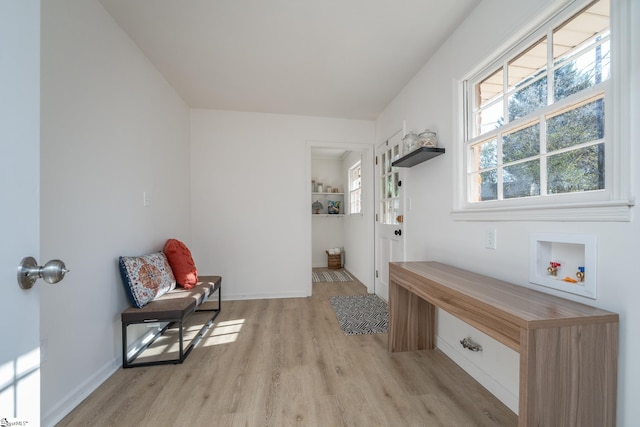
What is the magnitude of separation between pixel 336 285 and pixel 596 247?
3.28 metres

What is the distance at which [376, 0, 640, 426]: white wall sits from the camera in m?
0.96

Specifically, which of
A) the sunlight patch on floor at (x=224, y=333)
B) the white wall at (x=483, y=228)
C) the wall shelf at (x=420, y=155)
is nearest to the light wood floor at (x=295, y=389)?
the sunlight patch on floor at (x=224, y=333)

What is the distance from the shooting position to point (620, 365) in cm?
98

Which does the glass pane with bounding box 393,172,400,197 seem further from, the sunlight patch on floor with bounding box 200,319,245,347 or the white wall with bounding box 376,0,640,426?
the sunlight patch on floor with bounding box 200,319,245,347

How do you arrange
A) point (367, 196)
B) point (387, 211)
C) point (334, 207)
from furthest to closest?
point (334, 207), point (367, 196), point (387, 211)

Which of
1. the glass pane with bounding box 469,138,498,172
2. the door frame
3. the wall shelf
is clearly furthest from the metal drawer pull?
the door frame

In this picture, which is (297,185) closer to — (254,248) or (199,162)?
(254,248)

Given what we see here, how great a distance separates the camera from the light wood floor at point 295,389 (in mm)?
1376

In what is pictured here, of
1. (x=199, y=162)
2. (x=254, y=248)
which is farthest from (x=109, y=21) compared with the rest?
(x=254, y=248)

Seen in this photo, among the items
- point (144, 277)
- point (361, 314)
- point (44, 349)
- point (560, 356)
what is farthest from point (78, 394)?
point (560, 356)

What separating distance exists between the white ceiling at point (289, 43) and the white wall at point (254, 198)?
1.64 feet

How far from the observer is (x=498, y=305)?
1.07 meters

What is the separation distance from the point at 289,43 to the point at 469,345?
262 cm

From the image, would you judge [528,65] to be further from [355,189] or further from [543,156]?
[355,189]
